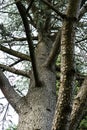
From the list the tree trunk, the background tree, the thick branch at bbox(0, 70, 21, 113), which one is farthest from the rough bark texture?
the thick branch at bbox(0, 70, 21, 113)

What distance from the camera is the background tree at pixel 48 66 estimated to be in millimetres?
1434

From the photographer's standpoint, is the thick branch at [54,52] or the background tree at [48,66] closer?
the background tree at [48,66]

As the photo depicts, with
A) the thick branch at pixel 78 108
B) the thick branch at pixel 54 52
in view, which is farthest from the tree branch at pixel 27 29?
the thick branch at pixel 78 108

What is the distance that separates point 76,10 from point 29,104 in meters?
1.00

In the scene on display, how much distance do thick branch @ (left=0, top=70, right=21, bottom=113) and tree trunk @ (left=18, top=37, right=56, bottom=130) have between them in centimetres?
7

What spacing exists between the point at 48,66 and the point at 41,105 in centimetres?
59

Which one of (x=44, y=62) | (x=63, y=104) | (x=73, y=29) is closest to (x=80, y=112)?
(x=63, y=104)

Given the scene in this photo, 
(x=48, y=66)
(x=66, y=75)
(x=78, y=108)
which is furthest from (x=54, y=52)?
(x=66, y=75)

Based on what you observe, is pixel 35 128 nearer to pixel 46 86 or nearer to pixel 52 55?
pixel 46 86

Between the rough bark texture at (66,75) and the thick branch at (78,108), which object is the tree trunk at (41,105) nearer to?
the thick branch at (78,108)

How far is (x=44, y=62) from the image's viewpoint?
9.21 ft

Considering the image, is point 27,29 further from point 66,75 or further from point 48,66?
point 48,66

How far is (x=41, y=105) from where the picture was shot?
7.34 ft

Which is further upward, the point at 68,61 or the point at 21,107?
the point at 68,61
